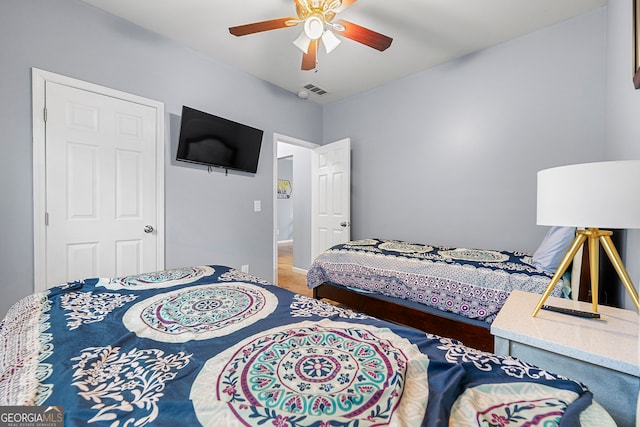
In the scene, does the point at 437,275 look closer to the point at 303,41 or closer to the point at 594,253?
the point at 594,253

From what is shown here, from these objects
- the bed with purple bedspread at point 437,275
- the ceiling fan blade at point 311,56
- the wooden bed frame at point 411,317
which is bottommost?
the wooden bed frame at point 411,317

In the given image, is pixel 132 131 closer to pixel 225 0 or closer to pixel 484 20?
pixel 225 0

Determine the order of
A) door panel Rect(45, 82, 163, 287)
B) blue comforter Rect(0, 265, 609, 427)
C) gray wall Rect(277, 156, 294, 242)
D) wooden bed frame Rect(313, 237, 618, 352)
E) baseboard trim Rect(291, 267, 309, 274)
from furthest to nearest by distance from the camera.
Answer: gray wall Rect(277, 156, 294, 242)
baseboard trim Rect(291, 267, 309, 274)
door panel Rect(45, 82, 163, 287)
wooden bed frame Rect(313, 237, 618, 352)
blue comforter Rect(0, 265, 609, 427)

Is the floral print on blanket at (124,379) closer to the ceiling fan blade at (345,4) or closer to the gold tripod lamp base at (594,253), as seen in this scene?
the gold tripod lamp base at (594,253)

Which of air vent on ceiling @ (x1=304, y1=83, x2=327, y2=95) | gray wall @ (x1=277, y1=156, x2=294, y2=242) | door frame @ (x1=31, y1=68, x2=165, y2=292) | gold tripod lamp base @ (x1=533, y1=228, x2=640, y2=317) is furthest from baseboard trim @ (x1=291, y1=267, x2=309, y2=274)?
gold tripod lamp base @ (x1=533, y1=228, x2=640, y2=317)

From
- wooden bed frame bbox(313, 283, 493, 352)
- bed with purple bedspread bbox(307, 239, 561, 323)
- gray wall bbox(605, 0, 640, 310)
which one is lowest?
wooden bed frame bbox(313, 283, 493, 352)

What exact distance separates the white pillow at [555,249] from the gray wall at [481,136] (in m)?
0.78

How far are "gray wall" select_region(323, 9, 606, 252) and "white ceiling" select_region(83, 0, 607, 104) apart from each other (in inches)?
9.4

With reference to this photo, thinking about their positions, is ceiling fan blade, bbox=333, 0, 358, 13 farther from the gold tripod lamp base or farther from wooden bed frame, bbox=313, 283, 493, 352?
wooden bed frame, bbox=313, 283, 493, 352

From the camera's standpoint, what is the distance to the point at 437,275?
2.09 metres

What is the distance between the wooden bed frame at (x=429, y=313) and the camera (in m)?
1.73

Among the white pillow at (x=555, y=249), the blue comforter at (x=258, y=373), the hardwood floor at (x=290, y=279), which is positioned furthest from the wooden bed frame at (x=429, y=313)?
the blue comforter at (x=258, y=373)

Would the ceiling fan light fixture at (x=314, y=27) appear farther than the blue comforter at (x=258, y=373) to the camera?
Yes

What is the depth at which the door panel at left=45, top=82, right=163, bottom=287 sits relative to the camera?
208 centimetres
